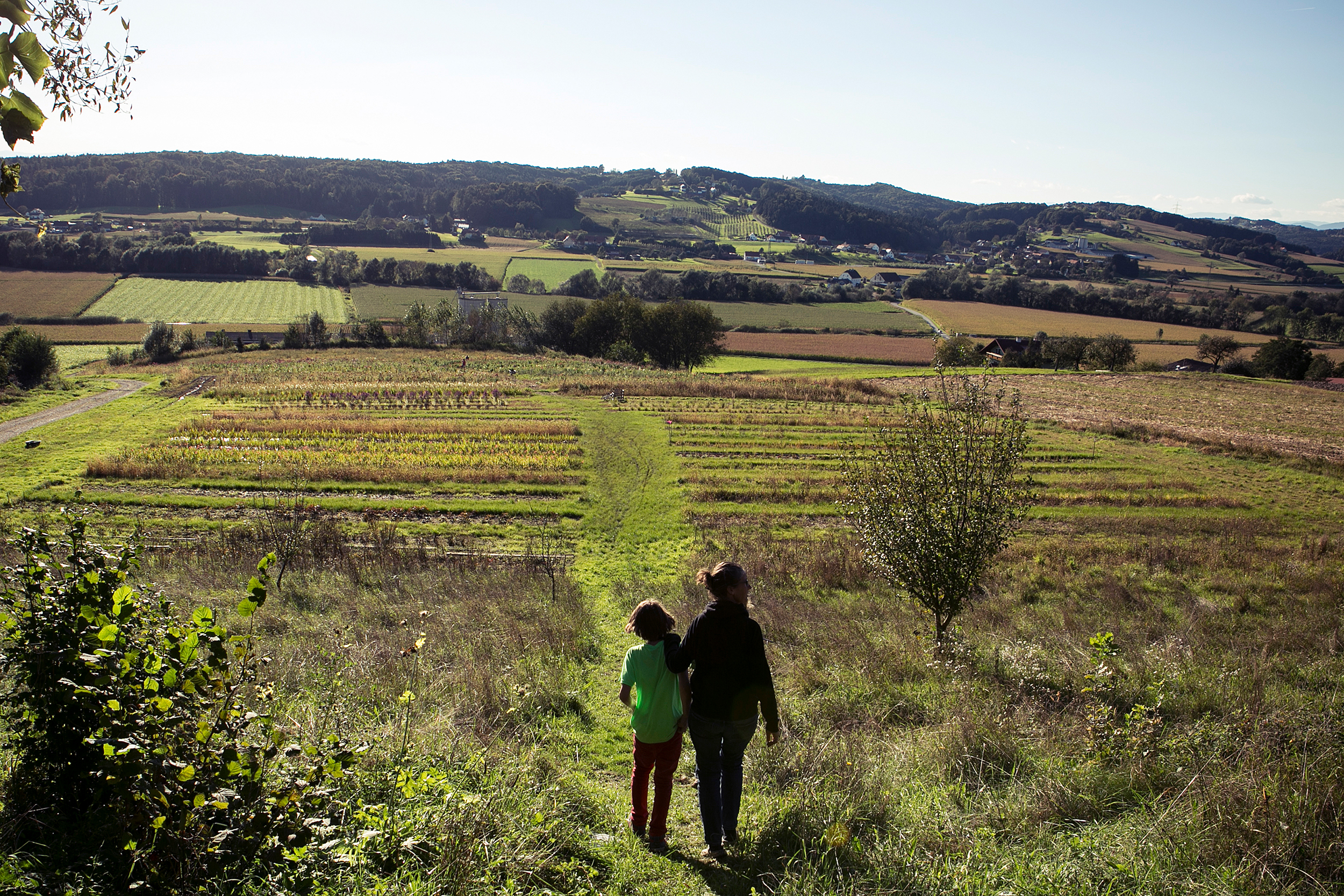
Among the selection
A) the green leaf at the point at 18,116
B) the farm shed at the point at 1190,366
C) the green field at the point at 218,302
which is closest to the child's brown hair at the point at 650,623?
the green leaf at the point at 18,116

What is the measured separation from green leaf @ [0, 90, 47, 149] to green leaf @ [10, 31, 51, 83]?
0.49ft

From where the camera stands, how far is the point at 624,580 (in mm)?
15250

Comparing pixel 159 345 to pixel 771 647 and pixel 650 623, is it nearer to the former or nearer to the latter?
pixel 771 647

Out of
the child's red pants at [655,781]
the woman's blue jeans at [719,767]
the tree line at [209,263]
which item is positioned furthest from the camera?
the tree line at [209,263]

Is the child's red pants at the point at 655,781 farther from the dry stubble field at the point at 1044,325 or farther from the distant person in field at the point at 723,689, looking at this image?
the dry stubble field at the point at 1044,325

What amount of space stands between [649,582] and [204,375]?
48.1 meters

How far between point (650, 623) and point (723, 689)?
2.23 ft

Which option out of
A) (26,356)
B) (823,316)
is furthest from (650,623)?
(823,316)

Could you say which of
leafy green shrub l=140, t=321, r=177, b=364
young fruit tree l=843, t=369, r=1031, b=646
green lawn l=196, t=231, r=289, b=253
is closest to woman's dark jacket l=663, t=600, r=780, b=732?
young fruit tree l=843, t=369, r=1031, b=646

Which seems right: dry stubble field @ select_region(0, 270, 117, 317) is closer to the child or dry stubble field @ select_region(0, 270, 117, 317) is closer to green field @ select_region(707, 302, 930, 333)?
green field @ select_region(707, 302, 930, 333)

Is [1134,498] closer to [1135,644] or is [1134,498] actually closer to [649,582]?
[1135,644]

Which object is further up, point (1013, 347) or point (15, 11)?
point (15, 11)

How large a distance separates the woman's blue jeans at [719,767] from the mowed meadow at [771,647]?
0.72 feet

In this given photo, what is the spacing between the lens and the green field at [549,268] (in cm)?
12162
